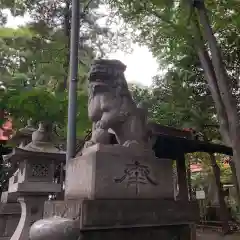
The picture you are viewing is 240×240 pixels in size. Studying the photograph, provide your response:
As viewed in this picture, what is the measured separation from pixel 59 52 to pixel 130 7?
3020 millimetres

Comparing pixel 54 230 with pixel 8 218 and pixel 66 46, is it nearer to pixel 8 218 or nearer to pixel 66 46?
pixel 66 46

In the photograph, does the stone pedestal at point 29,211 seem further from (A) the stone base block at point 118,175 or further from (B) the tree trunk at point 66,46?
(B) the tree trunk at point 66,46

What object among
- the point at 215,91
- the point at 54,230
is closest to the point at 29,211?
the point at 54,230

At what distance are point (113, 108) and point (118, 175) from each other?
1.10 m

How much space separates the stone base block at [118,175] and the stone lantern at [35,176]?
279 centimetres

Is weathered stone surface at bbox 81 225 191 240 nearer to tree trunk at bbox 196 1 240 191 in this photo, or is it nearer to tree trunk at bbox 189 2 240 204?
tree trunk at bbox 196 1 240 191

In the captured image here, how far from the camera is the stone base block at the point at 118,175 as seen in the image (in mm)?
4305

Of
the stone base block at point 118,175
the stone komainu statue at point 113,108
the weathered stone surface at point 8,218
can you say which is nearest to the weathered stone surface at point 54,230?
the stone base block at point 118,175

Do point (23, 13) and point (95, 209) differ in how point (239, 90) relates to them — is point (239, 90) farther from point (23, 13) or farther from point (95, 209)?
point (95, 209)

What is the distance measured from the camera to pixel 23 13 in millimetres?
11055

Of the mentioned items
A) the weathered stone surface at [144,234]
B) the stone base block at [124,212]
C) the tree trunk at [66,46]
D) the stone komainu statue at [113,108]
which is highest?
the tree trunk at [66,46]

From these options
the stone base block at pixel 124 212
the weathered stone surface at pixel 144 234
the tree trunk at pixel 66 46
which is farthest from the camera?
the tree trunk at pixel 66 46

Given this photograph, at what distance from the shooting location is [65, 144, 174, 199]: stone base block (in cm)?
430

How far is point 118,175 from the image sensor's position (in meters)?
4.45
